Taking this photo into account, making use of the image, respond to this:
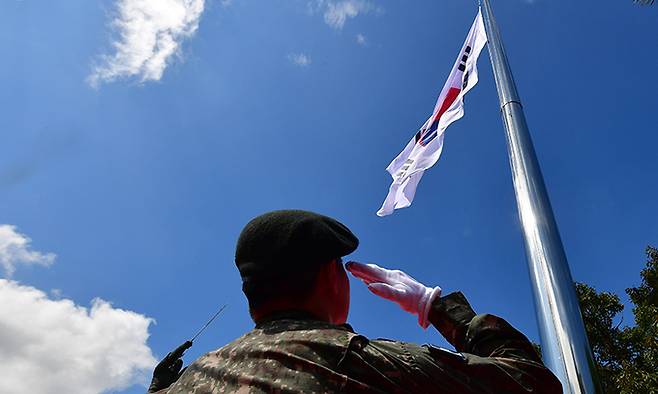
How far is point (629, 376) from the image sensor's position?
1526 cm

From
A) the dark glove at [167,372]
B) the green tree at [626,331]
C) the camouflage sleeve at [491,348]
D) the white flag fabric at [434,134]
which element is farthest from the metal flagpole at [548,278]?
the green tree at [626,331]

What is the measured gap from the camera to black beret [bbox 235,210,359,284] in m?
1.79

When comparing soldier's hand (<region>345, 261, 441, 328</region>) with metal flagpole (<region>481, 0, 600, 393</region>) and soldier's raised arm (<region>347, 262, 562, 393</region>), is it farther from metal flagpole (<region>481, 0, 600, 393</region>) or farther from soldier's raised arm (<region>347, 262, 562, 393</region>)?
metal flagpole (<region>481, 0, 600, 393</region>)

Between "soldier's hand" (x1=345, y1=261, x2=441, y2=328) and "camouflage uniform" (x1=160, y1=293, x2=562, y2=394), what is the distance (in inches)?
8.1

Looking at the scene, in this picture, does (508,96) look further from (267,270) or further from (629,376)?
(629,376)

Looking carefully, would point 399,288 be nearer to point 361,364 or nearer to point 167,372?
point 361,364

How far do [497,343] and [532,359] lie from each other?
4.5 inches

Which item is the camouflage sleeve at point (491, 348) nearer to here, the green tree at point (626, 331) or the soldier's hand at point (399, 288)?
the soldier's hand at point (399, 288)

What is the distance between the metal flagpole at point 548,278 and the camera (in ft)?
9.07

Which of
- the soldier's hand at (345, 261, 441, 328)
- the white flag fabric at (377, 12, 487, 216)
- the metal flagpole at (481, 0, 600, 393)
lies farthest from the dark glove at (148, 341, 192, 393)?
the white flag fabric at (377, 12, 487, 216)

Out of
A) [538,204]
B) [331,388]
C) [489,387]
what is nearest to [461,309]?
[489,387]

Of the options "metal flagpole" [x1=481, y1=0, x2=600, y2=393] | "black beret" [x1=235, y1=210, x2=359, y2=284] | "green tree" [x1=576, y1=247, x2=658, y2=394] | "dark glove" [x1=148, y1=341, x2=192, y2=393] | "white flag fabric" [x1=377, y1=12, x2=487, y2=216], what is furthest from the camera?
"green tree" [x1=576, y1=247, x2=658, y2=394]

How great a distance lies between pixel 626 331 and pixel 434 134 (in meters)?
15.2

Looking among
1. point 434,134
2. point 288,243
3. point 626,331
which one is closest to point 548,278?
point 288,243
